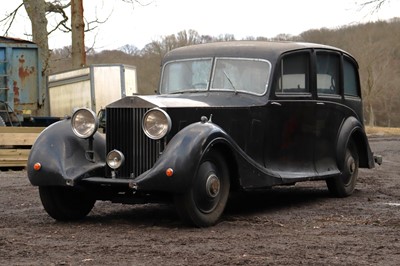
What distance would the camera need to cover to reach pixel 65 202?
7.89 m

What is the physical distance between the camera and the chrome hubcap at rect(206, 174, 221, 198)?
24.0 ft

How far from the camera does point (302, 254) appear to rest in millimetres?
5711

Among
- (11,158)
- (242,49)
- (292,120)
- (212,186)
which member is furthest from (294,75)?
(11,158)

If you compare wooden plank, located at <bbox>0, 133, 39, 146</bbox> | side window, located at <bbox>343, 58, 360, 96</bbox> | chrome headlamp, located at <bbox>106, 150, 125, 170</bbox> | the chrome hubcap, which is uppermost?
side window, located at <bbox>343, 58, 360, 96</bbox>

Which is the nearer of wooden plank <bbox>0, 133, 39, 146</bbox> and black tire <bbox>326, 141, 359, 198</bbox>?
black tire <bbox>326, 141, 359, 198</bbox>

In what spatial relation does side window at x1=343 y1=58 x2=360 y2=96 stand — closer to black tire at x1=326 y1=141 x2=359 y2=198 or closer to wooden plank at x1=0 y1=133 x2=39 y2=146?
black tire at x1=326 y1=141 x2=359 y2=198

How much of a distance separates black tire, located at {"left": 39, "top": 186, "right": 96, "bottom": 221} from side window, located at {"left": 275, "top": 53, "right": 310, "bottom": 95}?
2551 mm

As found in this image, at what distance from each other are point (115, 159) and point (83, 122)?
1.97 ft

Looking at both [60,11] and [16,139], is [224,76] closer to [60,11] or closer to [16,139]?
[16,139]

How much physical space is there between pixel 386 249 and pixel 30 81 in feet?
48.8

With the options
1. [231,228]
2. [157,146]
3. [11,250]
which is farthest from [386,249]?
[11,250]

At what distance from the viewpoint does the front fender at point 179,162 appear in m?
6.94

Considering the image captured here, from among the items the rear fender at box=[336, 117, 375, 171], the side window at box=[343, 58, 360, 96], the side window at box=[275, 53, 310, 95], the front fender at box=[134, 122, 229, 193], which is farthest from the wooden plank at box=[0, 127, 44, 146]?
the front fender at box=[134, 122, 229, 193]

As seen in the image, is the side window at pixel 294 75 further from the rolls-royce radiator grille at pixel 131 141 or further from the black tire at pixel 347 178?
the rolls-royce radiator grille at pixel 131 141
